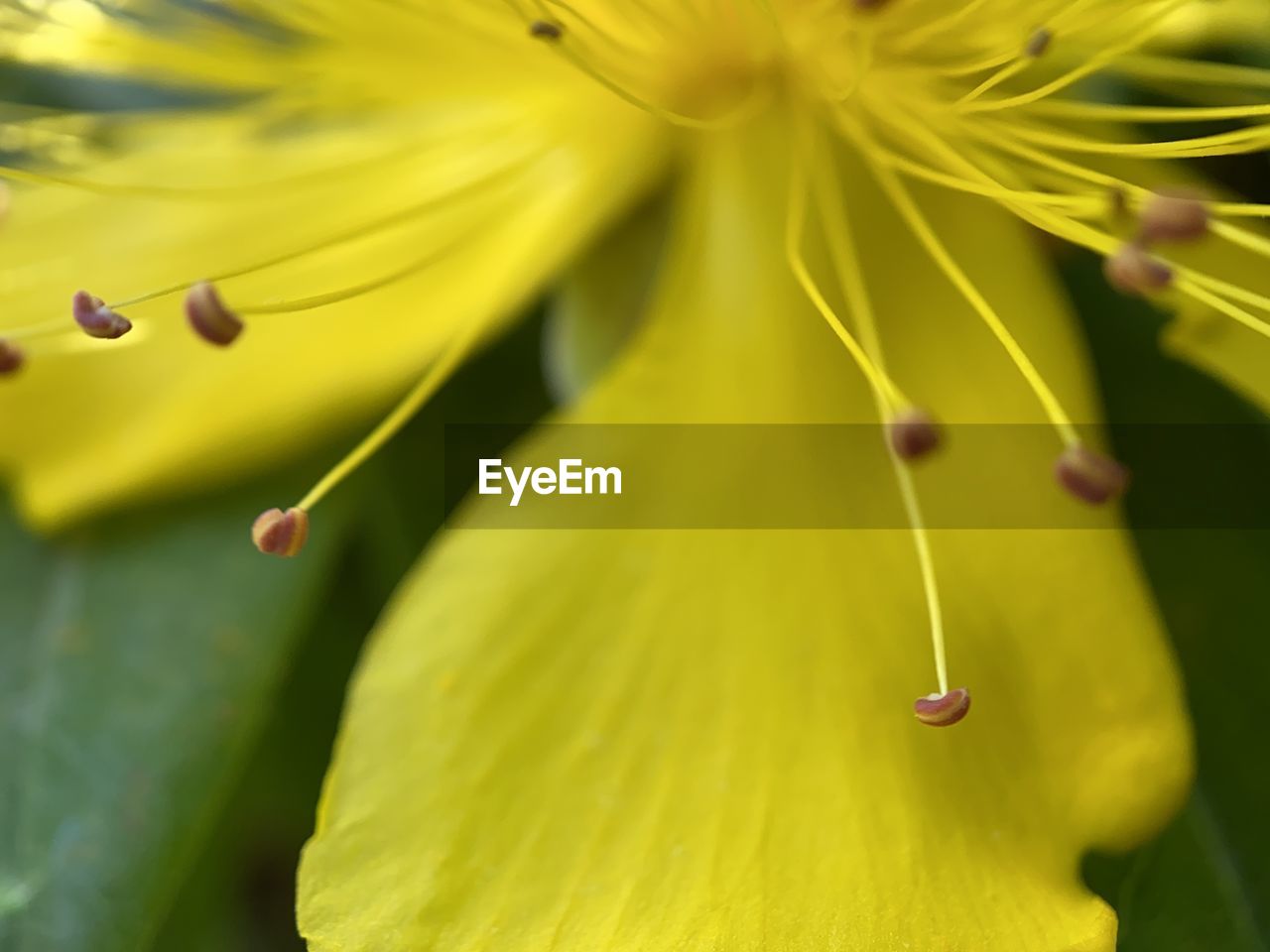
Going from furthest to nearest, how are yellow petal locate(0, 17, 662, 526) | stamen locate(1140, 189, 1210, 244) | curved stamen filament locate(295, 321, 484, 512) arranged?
yellow petal locate(0, 17, 662, 526), curved stamen filament locate(295, 321, 484, 512), stamen locate(1140, 189, 1210, 244)

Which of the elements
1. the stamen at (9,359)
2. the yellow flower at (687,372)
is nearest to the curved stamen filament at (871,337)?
the yellow flower at (687,372)

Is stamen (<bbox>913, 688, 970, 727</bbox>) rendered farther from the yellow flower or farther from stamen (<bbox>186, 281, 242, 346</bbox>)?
stamen (<bbox>186, 281, 242, 346</bbox>)

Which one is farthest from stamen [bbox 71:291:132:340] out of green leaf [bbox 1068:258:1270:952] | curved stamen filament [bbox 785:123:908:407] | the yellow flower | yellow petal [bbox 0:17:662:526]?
green leaf [bbox 1068:258:1270:952]

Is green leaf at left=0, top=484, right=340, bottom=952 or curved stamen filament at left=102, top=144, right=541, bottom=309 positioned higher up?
curved stamen filament at left=102, top=144, right=541, bottom=309

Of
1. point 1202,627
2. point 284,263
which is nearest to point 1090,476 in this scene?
point 1202,627

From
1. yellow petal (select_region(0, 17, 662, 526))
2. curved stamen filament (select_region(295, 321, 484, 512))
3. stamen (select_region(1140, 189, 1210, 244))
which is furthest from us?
yellow petal (select_region(0, 17, 662, 526))

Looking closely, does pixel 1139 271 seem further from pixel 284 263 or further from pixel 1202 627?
pixel 284 263
